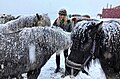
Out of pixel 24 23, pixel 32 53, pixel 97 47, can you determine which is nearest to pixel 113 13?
pixel 24 23

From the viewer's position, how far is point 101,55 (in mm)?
3957

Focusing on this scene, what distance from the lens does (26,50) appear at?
4.48 meters

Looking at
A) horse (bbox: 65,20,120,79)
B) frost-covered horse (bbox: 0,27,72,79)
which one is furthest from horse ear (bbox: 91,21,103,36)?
frost-covered horse (bbox: 0,27,72,79)

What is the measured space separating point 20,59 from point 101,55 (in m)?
1.42

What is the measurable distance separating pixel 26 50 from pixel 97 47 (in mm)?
1291

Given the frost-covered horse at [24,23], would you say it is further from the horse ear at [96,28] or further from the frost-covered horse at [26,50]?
the horse ear at [96,28]

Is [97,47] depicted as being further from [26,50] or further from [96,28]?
[26,50]

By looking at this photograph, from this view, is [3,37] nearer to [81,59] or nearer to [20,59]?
[20,59]

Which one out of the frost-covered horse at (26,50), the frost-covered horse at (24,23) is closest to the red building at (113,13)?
the frost-covered horse at (24,23)

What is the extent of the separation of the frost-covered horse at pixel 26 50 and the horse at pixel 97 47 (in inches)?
30.2

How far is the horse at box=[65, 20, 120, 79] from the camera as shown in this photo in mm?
3873

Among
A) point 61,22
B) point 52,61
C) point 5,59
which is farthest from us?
point 52,61

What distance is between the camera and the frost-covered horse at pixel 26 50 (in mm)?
4363

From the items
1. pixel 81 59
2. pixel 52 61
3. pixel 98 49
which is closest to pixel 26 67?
pixel 81 59
